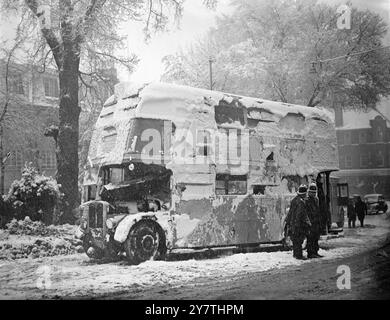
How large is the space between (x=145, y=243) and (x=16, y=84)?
250 inches

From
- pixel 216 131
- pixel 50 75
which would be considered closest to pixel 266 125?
pixel 216 131

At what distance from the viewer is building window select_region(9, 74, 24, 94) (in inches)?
429

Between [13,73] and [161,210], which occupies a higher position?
[13,73]

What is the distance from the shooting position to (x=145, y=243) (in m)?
7.65

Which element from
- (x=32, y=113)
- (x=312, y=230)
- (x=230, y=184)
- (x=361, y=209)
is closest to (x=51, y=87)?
(x=32, y=113)

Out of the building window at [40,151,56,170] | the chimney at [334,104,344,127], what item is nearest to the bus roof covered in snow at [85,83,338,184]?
the chimney at [334,104,344,127]

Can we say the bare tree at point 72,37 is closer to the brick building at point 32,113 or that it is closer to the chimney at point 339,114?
the brick building at point 32,113

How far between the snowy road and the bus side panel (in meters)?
0.38

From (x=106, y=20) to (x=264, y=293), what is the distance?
6.91 metres

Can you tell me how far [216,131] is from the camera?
8.67 metres

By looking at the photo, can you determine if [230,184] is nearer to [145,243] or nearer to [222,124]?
[222,124]

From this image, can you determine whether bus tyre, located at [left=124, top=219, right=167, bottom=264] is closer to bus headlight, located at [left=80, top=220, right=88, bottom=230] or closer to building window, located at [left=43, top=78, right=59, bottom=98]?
bus headlight, located at [left=80, top=220, right=88, bottom=230]

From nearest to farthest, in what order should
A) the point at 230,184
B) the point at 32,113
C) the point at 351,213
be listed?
the point at 230,184 < the point at 32,113 < the point at 351,213
